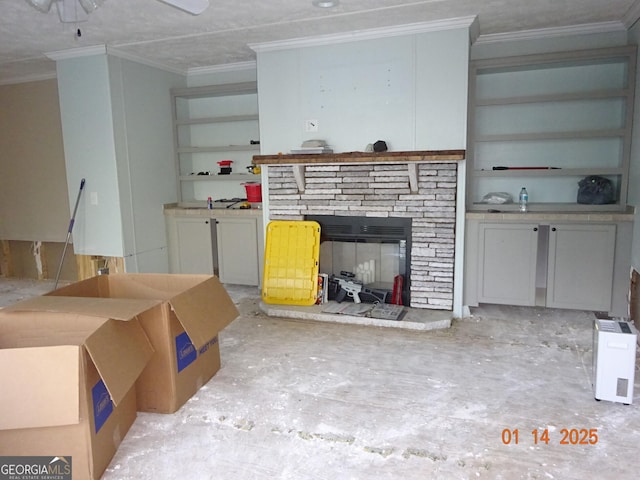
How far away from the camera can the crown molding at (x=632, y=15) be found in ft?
10.8

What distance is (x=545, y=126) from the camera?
4082mm

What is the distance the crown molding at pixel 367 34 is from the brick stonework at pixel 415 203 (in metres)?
1.07

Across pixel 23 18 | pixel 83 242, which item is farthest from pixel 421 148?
pixel 83 242

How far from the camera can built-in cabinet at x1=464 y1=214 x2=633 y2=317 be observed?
3598 millimetres

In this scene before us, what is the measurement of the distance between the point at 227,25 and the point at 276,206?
5.25 ft

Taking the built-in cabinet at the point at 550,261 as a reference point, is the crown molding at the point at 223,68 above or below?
above

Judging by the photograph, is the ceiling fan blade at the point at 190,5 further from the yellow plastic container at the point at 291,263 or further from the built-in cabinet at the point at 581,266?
the built-in cabinet at the point at 581,266

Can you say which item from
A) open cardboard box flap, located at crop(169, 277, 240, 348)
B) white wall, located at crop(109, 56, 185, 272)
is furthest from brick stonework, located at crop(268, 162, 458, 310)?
white wall, located at crop(109, 56, 185, 272)

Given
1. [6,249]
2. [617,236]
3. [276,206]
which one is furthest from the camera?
[6,249]

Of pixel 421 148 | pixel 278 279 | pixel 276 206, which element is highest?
pixel 421 148

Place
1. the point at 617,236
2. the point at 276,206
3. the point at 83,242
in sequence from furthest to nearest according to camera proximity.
Answer: the point at 83,242 < the point at 276,206 < the point at 617,236

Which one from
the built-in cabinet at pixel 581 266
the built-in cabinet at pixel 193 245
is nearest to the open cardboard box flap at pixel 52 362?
the built-in cabinet at pixel 193 245

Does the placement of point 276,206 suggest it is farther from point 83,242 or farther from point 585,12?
point 585,12

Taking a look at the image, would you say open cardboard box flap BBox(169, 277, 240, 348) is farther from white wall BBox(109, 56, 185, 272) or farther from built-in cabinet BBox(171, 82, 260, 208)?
built-in cabinet BBox(171, 82, 260, 208)
